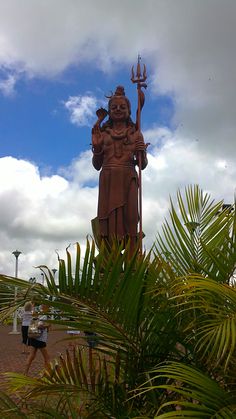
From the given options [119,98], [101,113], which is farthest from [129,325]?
[101,113]

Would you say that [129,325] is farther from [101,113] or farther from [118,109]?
[101,113]

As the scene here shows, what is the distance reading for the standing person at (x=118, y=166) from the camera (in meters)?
11.8

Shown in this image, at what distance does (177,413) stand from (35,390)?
767 mm

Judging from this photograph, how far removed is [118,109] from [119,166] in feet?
4.40

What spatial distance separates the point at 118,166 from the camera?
11867mm

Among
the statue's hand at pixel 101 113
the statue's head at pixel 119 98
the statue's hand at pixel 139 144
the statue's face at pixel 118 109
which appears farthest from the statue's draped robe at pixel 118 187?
the statue's head at pixel 119 98

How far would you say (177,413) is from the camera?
62.3 inches

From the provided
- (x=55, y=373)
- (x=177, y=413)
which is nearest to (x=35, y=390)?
(x=55, y=373)

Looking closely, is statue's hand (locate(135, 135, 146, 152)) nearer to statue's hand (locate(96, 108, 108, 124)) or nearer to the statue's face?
the statue's face

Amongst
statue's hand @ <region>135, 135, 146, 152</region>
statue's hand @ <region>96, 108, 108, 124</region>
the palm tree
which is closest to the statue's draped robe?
statue's hand @ <region>135, 135, 146, 152</region>

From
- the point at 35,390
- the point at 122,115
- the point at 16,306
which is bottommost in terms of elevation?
the point at 35,390

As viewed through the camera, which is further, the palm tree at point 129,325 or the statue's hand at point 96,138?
the statue's hand at point 96,138

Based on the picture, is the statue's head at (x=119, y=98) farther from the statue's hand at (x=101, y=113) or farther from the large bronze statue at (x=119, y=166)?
the statue's hand at (x=101, y=113)

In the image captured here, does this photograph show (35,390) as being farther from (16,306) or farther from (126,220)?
(126,220)
